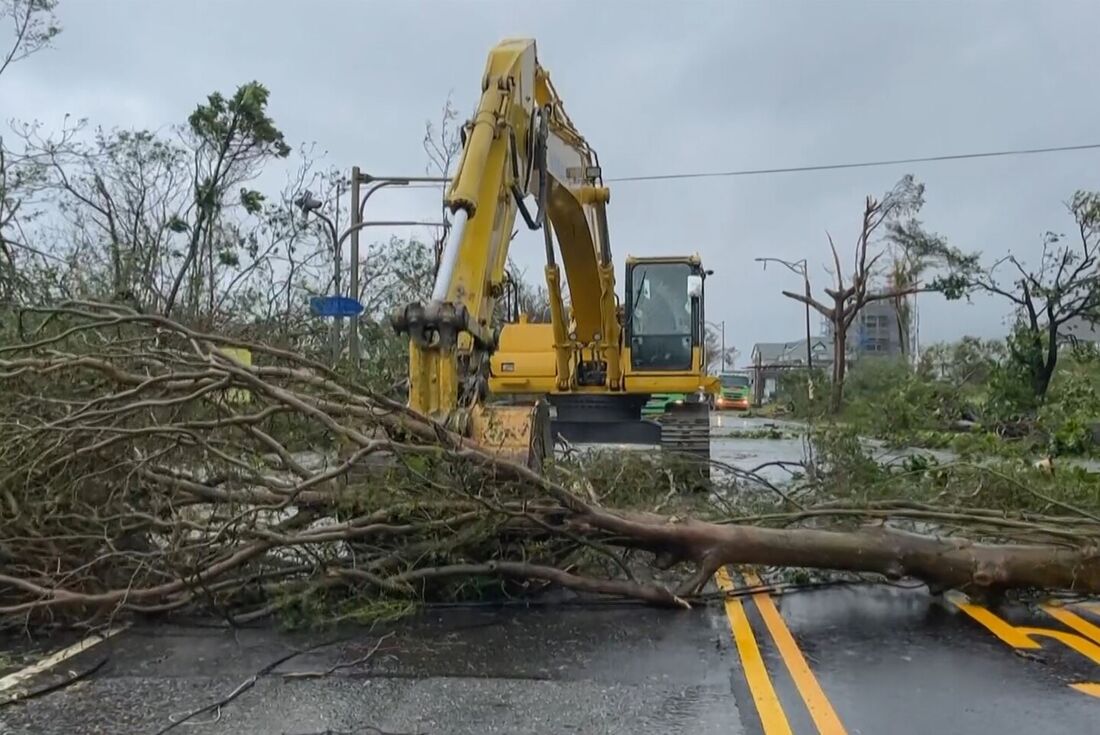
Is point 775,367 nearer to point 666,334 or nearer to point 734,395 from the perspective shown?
point 734,395

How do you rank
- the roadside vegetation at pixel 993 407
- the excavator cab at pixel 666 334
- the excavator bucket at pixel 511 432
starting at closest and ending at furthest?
1. the excavator bucket at pixel 511 432
2. the excavator cab at pixel 666 334
3. the roadside vegetation at pixel 993 407

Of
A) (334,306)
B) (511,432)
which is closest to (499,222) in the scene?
(511,432)

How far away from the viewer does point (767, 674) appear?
17.9 feet

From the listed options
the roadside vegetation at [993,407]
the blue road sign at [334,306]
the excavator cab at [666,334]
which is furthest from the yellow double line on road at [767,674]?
the blue road sign at [334,306]

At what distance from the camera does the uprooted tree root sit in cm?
627

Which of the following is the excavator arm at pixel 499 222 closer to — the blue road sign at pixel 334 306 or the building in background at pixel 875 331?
the blue road sign at pixel 334 306

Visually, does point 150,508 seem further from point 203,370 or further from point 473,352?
point 473,352

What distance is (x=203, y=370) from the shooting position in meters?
6.57

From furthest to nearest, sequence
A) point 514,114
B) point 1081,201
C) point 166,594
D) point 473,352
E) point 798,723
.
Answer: point 1081,201
point 514,114
point 473,352
point 166,594
point 798,723

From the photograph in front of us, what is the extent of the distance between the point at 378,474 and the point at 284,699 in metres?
1.74

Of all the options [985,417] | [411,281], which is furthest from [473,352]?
[411,281]

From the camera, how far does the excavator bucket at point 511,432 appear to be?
7.24 meters

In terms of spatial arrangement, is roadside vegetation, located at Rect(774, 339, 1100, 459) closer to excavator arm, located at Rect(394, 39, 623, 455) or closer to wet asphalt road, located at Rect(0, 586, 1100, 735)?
excavator arm, located at Rect(394, 39, 623, 455)

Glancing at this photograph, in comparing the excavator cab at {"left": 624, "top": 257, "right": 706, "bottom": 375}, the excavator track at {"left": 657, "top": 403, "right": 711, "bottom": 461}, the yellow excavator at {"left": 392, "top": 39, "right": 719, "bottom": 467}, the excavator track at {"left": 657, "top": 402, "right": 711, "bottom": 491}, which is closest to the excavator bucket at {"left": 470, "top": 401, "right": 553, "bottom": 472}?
the yellow excavator at {"left": 392, "top": 39, "right": 719, "bottom": 467}
